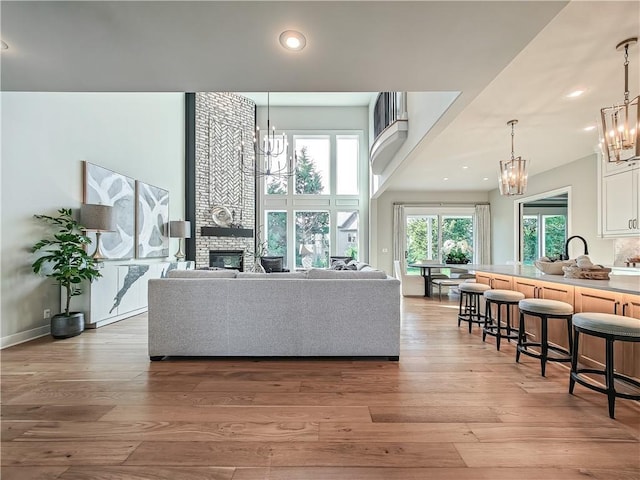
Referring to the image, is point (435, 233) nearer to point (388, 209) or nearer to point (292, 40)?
point (388, 209)

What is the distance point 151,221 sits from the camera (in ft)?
19.9

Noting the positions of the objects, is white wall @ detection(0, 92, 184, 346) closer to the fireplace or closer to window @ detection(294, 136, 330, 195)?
the fireplace

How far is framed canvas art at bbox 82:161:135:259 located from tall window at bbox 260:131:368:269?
12.6 feet

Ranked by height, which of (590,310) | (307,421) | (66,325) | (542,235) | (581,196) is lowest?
(307,421)

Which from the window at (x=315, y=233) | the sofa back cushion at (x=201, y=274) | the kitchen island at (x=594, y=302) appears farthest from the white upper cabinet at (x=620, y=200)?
the window at (x=315, y=233)

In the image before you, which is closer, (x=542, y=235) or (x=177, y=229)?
(x=177, y=229)

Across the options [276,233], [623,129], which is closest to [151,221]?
[276,233]

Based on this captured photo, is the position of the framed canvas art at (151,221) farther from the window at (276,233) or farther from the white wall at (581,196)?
the white wall at (581,196)

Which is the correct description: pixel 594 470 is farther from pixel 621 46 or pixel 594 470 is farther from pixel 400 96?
pixel 400 96

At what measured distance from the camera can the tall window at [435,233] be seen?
329 inches

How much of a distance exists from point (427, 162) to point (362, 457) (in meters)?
4.92

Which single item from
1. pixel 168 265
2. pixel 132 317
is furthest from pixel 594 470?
pixel 168 265

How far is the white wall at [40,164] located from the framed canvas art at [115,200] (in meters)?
0.13

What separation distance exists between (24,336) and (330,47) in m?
4.49
